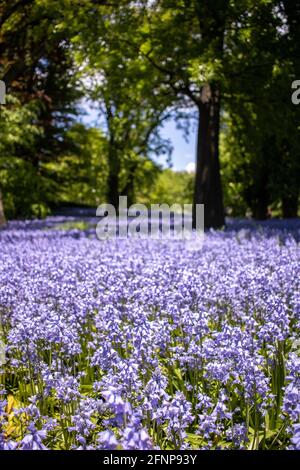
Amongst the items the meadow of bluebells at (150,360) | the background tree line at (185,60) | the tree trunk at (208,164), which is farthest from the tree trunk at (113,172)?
the meadow of bluebells at (150,360)

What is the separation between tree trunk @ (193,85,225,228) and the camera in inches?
615

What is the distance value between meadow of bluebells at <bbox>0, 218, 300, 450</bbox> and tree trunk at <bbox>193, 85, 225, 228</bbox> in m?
9.10

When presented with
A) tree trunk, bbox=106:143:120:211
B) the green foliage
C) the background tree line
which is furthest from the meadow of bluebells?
the green foliage

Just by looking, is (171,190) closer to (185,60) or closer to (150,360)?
(185,60)

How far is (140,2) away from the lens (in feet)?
51.0

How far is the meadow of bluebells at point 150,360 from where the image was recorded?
281cm

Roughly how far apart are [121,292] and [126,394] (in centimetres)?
208

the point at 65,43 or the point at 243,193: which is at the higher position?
the point at 65,43

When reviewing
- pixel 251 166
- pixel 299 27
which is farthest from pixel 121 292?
pixel 251 166

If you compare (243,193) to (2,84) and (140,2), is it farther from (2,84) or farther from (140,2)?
(2,84)

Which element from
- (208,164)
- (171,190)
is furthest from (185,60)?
(171,190)

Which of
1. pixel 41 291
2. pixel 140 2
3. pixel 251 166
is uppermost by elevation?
pixel 140 2

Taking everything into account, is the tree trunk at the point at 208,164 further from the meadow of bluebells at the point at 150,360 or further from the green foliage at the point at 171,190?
the green foliage at the point at 171,190

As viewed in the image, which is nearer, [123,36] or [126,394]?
[126,394]
